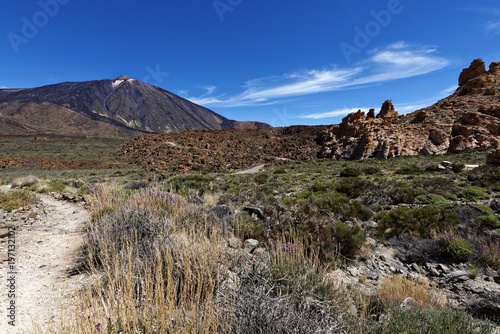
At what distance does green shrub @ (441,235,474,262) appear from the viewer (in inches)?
214

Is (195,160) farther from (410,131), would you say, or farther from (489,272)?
(489,272)

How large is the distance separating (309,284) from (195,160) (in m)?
36.9

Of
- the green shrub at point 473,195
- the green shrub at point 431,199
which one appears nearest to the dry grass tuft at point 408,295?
the green shrub at point 431,199

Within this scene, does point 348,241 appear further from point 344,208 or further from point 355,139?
point 355,139

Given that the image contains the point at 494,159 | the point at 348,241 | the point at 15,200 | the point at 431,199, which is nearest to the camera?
the point at 348,241

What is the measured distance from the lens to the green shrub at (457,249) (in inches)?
214

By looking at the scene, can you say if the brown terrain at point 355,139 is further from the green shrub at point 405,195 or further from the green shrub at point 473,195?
the green shrub at point 473,195

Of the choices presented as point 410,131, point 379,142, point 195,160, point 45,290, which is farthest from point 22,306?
point 410,131

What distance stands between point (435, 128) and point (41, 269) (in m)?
44.6

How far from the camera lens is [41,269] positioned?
3822mm

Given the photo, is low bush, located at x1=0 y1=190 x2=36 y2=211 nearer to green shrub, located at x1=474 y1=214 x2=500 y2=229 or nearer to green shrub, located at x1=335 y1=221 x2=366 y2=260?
green shrub, located at x1=335 y1=221 x2=366 y2=260

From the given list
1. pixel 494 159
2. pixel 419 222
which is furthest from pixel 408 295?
pixel 494 159

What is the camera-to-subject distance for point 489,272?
195 inches

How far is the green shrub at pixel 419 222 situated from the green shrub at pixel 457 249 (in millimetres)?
893
